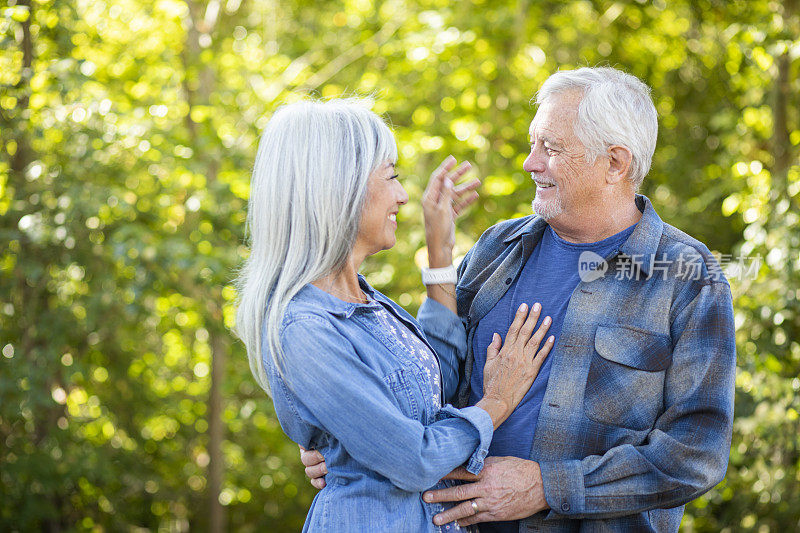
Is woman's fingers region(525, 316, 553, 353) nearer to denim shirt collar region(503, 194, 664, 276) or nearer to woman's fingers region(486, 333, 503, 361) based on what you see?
woman's fingers region(486, 333, 503, 361)

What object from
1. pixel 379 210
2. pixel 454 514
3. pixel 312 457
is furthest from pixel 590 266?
pixel 312 457

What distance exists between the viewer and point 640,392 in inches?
65.2

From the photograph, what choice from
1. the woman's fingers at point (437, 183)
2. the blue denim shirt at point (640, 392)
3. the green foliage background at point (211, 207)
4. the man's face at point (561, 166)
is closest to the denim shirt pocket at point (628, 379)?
the blue denim shirt at point (640, 392)

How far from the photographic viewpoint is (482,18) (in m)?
3.93

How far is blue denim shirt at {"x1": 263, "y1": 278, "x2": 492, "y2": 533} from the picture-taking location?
1.39 m

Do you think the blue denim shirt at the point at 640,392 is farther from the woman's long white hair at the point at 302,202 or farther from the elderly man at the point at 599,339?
the woman's long white hair at the point at 302,202

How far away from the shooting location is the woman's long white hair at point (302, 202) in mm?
1497

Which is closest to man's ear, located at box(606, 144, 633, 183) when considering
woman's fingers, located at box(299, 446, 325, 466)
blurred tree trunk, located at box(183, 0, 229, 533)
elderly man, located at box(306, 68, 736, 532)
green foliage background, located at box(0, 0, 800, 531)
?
elderly man, located at box(306, 68, 736, 532)

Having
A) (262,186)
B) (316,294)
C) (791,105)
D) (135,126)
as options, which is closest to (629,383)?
(316,294)

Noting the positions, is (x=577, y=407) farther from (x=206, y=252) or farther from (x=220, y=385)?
(x=220, y=385)

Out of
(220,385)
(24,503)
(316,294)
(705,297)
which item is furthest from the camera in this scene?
(220,385)

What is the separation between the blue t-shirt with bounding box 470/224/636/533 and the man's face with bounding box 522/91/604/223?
103mm

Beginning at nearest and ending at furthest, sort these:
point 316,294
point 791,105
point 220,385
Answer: point 316,294 < point 791,105 < point 220,385

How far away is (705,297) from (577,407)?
37 cm
